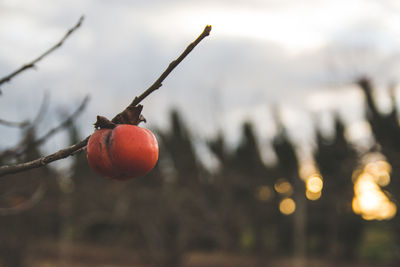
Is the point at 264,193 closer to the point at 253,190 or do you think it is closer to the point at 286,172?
the point at 253,190

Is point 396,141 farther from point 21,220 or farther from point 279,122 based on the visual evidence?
point 279,122

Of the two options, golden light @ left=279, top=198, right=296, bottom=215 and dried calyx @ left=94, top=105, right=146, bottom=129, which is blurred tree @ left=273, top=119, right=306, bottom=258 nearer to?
golden light @ left=279, top=198, right=296, bottom=215

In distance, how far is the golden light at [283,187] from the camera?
2450 centimetres

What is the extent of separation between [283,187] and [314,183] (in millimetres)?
2816

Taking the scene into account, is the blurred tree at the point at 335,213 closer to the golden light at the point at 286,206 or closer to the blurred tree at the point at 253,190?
the golden light at the point at 286,206

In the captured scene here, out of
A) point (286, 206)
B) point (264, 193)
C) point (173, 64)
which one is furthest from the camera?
point (264, 193)

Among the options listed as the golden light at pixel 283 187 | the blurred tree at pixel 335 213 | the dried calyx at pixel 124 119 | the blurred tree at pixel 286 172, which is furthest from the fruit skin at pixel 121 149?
the golden light at pixel 283 187

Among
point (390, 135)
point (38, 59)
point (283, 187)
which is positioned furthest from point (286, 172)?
point (38, 59)

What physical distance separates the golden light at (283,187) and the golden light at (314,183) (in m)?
1.73

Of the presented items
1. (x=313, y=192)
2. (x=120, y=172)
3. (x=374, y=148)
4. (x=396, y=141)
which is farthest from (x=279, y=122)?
(x=120, y=172)

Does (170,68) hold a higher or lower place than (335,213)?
higher

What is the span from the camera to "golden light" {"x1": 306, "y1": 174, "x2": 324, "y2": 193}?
21.2 metres

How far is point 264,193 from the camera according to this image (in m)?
26.2

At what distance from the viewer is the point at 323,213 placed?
22.8m
